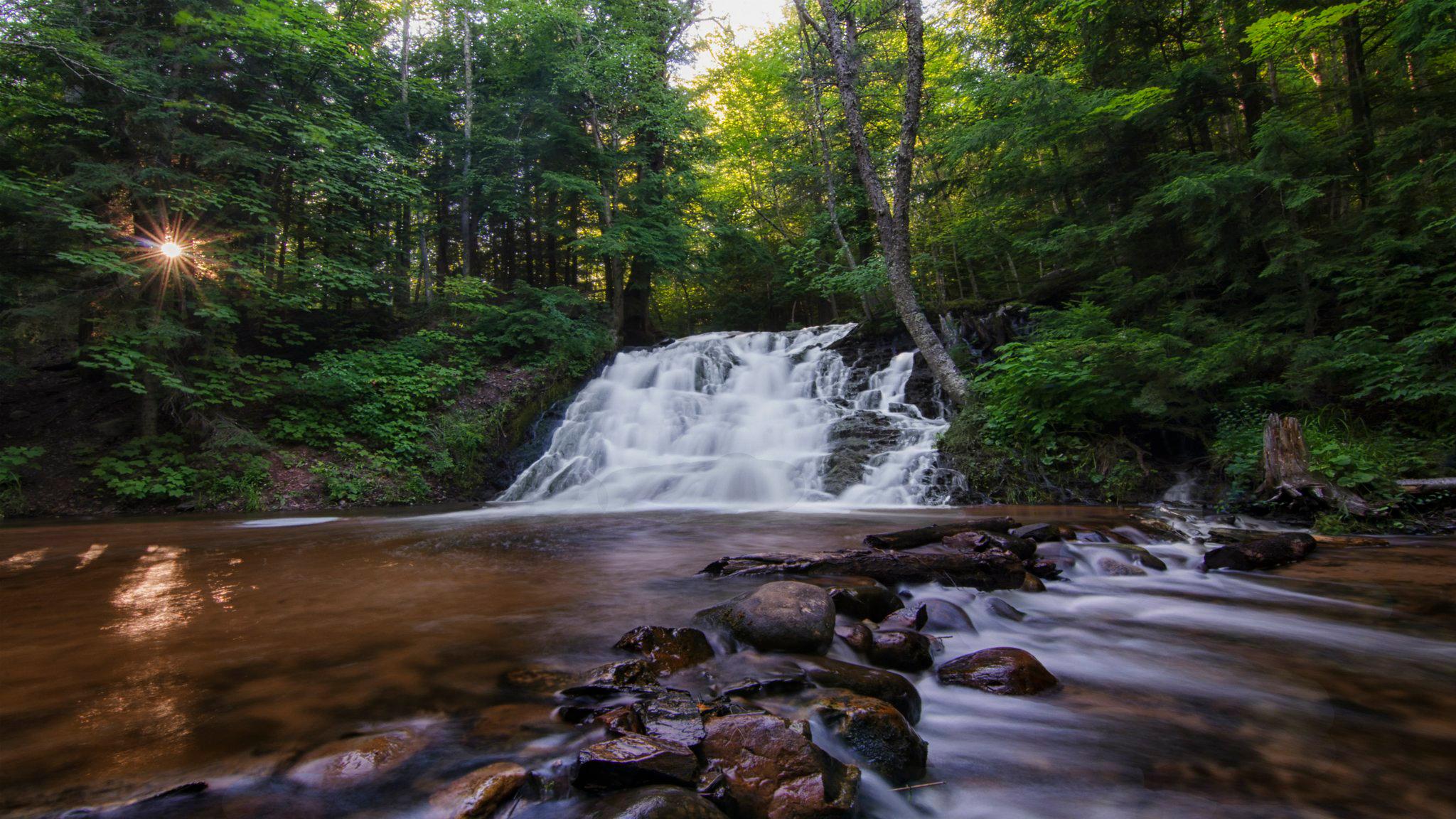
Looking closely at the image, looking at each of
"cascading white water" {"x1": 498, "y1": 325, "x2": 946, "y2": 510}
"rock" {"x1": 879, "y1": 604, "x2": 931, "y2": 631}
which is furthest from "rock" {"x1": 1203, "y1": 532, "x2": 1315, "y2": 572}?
"cascading white water" {"x1": 498, "y1": 325, "x2": 946, "y2": 510}

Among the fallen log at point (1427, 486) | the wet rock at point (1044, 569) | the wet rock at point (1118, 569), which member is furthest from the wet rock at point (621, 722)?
the fallen log at point (1427, 486)

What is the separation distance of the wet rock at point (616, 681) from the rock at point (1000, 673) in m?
1.31

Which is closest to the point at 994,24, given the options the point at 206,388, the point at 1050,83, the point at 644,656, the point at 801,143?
the point at 1050,83

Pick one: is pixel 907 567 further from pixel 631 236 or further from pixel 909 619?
pixel 631 236

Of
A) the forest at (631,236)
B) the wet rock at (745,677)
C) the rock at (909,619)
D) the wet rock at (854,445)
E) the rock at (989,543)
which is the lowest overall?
the rock at (909,619)

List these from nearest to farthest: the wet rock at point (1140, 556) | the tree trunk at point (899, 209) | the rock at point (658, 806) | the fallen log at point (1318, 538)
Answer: the rock at point (658, 806) < the wet rock at point (1140, 556) < the fallen log at point (1318, 538) < the tree trunk at point (899, 209)

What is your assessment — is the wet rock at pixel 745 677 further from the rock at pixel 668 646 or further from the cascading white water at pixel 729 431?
the cascading white water at pixel 729 431

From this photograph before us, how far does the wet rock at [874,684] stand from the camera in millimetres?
2352

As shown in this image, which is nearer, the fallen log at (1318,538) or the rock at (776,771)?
the rock at (776,771)

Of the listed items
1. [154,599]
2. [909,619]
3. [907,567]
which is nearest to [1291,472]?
[907,567]

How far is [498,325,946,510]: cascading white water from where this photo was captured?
918 cm

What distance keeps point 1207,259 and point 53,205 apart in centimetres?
1725

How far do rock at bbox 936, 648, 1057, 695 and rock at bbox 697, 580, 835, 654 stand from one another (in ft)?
1.83

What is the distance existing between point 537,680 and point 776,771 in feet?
3.73
